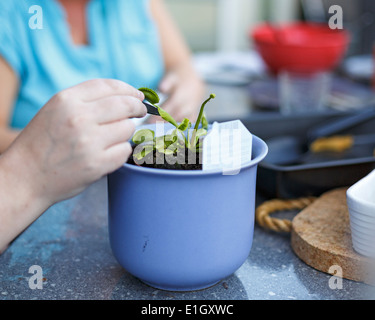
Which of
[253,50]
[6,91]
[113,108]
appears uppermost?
[113,108]

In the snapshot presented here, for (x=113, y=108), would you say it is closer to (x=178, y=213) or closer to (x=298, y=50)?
(x=178, y=213)

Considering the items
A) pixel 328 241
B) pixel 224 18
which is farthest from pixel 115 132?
pixel 224 18

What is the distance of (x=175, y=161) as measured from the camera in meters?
0.47

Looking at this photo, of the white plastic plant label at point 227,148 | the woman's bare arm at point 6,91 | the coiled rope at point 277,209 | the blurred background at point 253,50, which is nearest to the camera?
the white plastic plant label at point 227,148

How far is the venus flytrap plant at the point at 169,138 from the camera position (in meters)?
0.48

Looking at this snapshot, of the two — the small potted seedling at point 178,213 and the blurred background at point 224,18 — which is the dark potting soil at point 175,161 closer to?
the small potted seedling at point 178,213

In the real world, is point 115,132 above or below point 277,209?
above

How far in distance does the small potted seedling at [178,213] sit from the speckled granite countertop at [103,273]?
30 millimetres

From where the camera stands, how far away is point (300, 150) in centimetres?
88

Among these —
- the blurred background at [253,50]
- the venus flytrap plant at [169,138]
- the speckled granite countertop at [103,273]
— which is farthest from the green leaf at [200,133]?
the blurred background at [253,50]

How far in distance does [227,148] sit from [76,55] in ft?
2.62

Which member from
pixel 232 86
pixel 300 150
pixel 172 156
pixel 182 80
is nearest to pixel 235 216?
pixel 172 156

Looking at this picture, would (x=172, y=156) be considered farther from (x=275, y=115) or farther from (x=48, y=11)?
(x=48, y=11)

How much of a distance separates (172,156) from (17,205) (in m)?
0.16
